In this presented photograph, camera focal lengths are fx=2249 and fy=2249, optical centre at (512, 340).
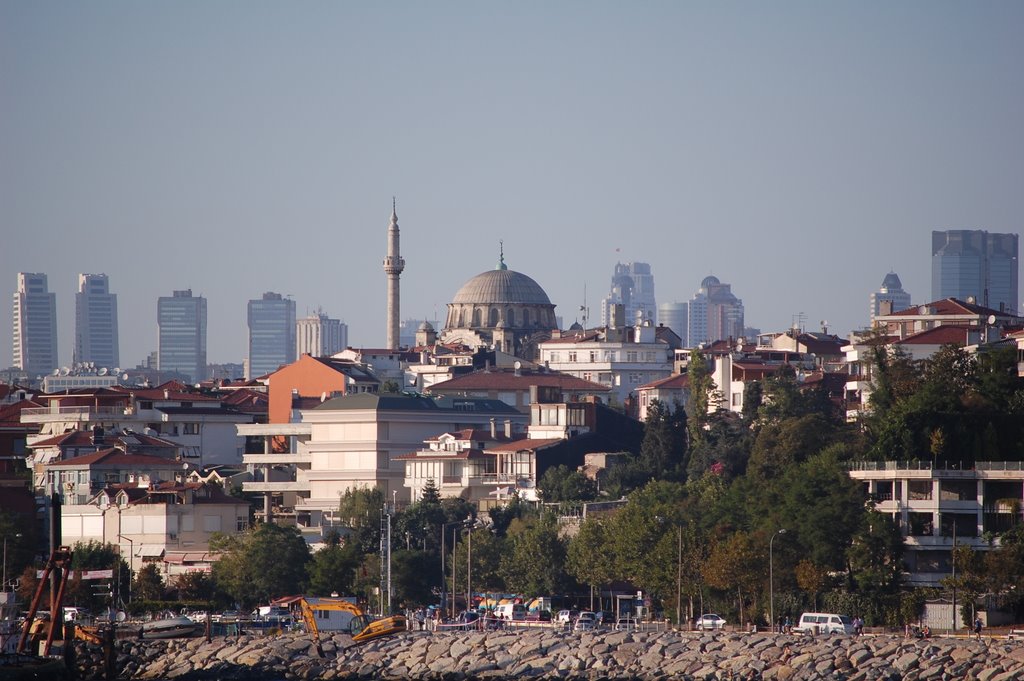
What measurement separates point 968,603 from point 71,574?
2695cm

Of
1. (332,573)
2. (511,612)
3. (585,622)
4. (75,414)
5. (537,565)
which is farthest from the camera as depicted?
(75,414)

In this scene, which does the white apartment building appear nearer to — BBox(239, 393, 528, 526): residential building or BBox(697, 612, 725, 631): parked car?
BBox(239, 393, 528, 526): residential building

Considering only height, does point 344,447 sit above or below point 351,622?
above

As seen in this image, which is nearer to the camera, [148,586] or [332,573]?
[148,586]

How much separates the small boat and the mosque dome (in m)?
95.0

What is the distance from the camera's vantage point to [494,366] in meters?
124

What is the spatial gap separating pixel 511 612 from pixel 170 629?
9811mm

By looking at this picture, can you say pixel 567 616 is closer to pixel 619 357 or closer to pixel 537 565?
pixel 537 565

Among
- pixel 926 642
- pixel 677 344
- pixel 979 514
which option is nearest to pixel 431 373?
pixel 677 344

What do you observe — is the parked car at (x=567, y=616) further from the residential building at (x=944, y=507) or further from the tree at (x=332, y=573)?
the residential building at (x=944, y=507)

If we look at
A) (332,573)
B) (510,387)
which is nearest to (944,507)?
(332,573)

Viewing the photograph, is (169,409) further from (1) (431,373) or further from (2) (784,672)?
(2) (784,672)

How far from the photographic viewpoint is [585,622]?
5900 cm

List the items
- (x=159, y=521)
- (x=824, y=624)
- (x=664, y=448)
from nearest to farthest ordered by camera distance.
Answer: (x=824, y=624)
(x=159, y=521)
(x=664, y=448)
